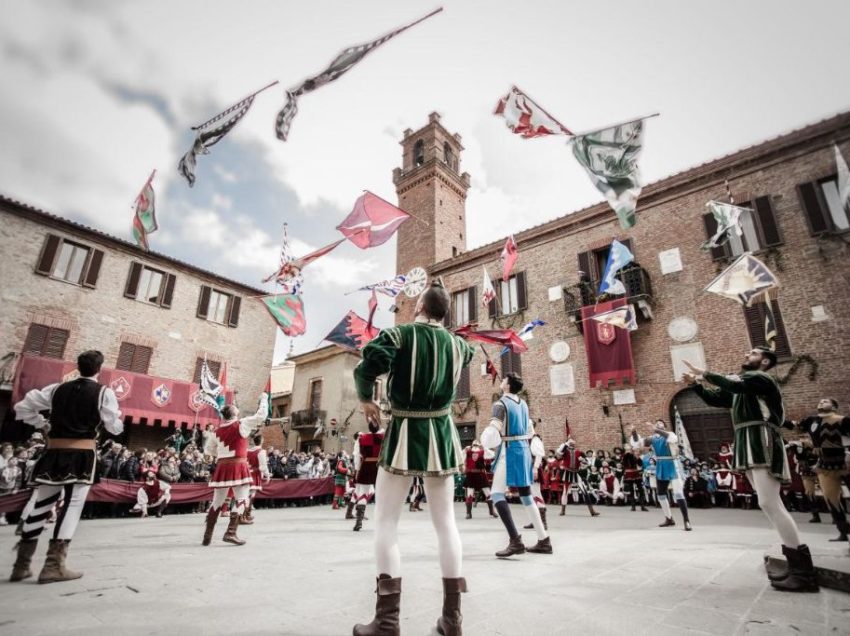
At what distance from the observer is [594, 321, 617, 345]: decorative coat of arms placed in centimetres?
1616

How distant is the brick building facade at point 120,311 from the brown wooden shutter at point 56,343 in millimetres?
30

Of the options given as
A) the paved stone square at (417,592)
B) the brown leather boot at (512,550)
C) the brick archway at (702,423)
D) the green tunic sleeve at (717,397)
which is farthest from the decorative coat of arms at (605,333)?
the brown leather boot at (512,550)

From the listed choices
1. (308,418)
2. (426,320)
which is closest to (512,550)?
(426,320)

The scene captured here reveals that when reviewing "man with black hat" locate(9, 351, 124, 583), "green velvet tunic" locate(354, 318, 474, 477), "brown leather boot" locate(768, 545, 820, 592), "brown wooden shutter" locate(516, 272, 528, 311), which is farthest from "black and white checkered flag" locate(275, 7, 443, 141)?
"brown wooden shutter" locate(516, 272, 528, 311)

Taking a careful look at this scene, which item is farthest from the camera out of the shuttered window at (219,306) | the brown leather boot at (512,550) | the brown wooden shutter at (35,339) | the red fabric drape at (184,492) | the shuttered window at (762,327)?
the shuttered window at (219,306)

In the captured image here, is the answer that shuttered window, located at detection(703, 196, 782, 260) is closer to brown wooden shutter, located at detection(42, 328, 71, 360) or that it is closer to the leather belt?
the leather belt

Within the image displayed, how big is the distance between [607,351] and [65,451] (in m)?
15.9

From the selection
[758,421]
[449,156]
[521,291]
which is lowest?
[758,421]

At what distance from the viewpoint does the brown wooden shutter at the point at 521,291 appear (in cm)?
1962

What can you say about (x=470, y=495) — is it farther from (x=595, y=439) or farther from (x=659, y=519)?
(x=595, y=439)

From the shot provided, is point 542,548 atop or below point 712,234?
below

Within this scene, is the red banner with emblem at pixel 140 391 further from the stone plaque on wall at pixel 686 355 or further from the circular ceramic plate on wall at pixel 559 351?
the stone plaque on wall at pixel 686 355

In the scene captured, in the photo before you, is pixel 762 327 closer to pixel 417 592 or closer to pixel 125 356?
pixel 417 592

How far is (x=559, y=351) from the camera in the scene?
1780 cm
